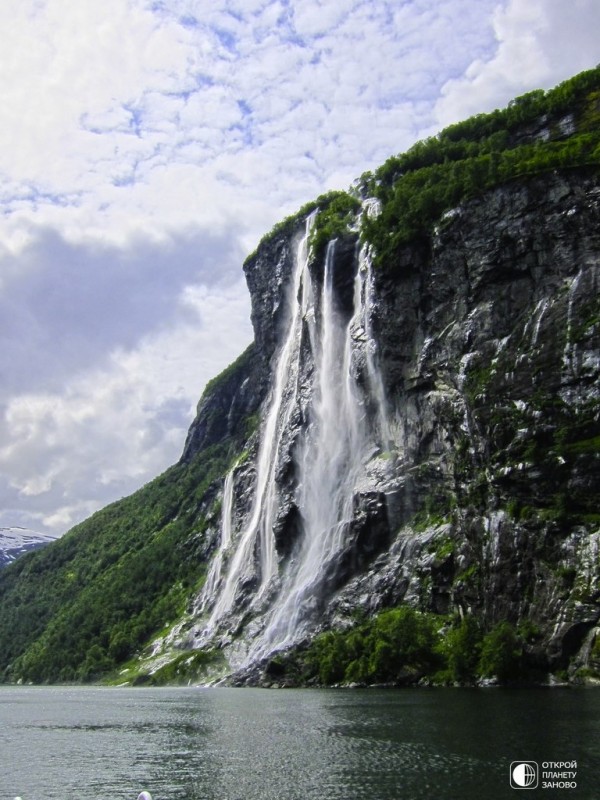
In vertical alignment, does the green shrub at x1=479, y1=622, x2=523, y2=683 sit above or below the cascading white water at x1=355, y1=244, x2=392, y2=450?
below

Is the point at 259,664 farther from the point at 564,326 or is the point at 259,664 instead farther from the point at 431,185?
the point at 431,185

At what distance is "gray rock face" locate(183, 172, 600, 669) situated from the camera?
7675 cm

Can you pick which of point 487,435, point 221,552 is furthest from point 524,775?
point 221,552

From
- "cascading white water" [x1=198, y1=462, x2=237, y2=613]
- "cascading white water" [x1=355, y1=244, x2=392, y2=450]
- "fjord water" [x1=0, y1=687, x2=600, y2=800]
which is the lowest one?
"fjord water" [x1=0, y1=687, x2=600, y2=800]

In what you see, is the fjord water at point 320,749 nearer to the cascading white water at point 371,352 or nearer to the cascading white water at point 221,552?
the cascading white water at point 371,352

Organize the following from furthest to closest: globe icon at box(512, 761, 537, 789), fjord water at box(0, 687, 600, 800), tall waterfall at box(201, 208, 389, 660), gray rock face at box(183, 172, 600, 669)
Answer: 1. tall waterfall at box(201, 208, 389, 660)
2. gray rock face at box(183, 172, 600, 669)
3. fjord water at box(0, 687, 600, 800)
4. globe icon at box(512, 761, 537, 789)

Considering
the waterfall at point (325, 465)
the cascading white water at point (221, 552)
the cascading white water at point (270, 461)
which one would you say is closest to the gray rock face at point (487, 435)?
the waterfall at point (325, 465)

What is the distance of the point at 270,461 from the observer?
142 metres

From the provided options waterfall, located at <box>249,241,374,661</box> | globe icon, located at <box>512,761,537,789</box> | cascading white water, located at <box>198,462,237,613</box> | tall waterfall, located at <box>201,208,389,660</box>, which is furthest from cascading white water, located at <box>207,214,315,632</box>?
globe icon, located at <box>512,761,537,789</box>

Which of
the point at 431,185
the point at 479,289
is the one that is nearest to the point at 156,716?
the point at 479,289

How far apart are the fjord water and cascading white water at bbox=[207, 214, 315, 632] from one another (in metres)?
64.0

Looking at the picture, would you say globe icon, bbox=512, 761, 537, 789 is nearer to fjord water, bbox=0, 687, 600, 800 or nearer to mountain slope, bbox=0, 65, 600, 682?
fjord water, bbox=0, 687, 600, 800

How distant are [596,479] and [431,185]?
196 ft

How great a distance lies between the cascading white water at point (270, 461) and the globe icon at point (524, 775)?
89.0 metres
